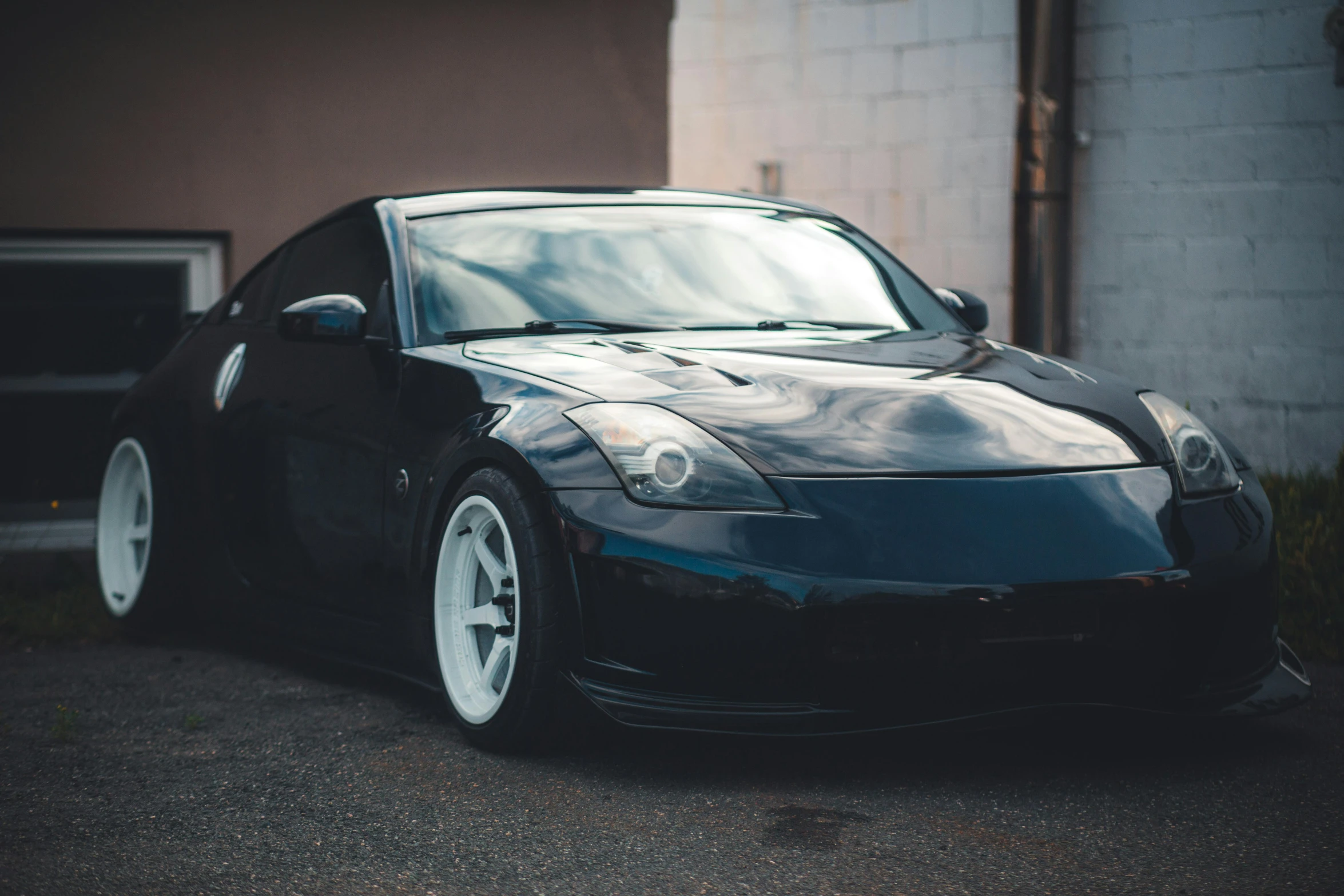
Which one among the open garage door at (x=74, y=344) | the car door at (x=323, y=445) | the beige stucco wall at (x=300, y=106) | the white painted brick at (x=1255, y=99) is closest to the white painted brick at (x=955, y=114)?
the white painted brick at (x=1255, y=99)

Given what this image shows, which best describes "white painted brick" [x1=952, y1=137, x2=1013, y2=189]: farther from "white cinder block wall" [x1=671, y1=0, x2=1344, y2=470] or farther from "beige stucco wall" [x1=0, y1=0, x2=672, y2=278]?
"beige stucco wall" [x1=0, y1=0, x2=672, y2=278]

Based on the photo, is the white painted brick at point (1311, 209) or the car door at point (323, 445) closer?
the car door at point (323, 445)

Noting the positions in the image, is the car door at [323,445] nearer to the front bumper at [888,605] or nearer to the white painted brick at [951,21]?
the front bumper at [888,605]

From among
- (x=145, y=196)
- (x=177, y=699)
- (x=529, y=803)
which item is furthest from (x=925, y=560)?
(x=145, y=196)

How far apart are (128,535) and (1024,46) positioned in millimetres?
5291

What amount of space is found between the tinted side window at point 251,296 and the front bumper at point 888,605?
2.28 m

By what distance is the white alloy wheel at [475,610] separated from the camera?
343 centimetres

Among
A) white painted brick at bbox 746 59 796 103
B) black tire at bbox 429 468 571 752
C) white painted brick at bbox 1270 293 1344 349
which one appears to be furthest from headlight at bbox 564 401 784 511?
white painted brick at bbox 746 59 796 103

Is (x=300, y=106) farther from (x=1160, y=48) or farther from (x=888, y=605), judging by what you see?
(x=888, y=605)

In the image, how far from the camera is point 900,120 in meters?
9.02

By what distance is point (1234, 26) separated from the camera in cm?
810

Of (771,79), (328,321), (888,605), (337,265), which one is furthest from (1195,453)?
(771,79)

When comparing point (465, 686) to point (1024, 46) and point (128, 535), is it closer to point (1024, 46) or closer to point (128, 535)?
point (128, 535)

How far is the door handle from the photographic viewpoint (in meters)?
4.82
